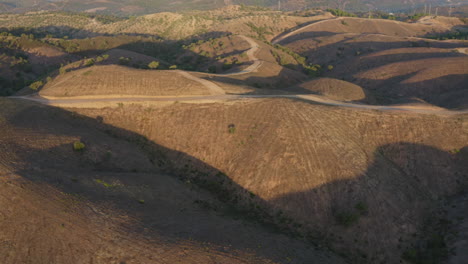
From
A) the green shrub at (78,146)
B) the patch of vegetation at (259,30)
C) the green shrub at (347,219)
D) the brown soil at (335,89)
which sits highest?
the patch of vegetation at (259,30)

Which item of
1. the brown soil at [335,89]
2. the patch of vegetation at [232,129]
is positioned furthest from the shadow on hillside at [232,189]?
the brown soil at [335,89]


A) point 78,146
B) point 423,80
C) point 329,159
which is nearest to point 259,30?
point 423,80

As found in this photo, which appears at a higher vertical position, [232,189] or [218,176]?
[218,176]

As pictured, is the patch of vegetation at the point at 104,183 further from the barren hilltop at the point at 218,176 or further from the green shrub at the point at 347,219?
the green shrub at the point at 347,219

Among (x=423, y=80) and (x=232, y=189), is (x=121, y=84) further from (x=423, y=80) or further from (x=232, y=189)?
(x=423, y=80)

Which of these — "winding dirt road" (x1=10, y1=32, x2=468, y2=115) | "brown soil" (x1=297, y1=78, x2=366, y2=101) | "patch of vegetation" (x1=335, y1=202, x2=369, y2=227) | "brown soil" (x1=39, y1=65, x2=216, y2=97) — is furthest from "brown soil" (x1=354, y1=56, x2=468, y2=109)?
"brown soil" (x1=39, y1=65, x2=216, y2=97)

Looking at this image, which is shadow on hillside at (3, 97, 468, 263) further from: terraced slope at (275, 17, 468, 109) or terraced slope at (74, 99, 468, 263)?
terraced slope at (275, 17, 468, 109)

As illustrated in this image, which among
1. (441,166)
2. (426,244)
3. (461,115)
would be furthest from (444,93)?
(426,244)
